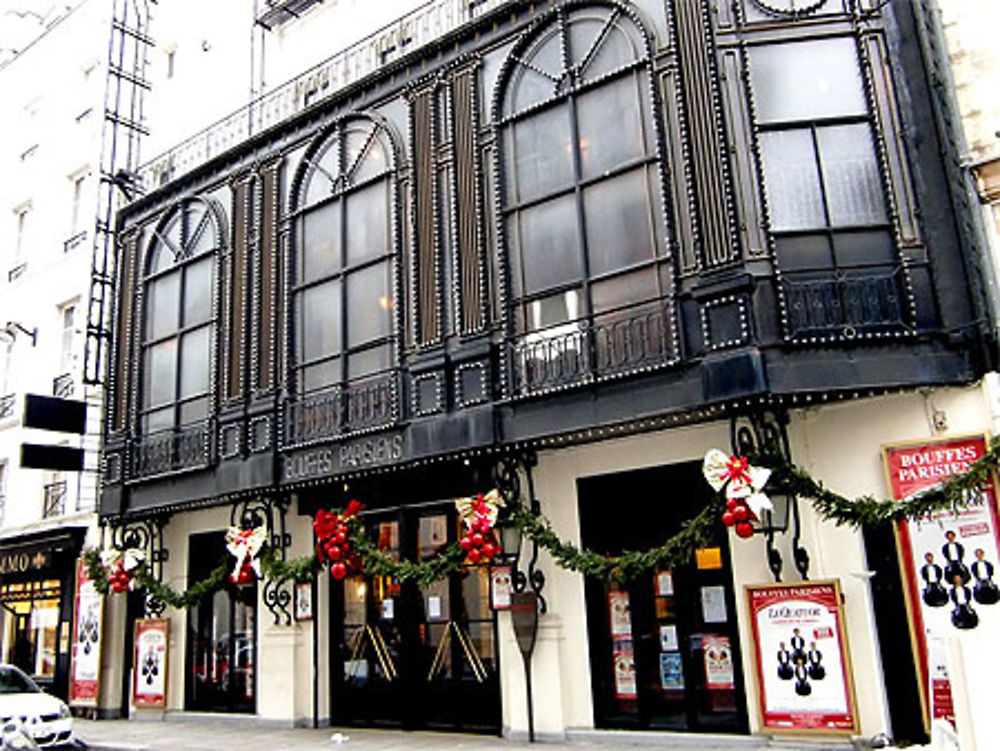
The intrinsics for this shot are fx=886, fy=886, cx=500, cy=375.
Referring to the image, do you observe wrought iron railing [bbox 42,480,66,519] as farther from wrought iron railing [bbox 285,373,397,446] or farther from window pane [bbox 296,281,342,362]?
window pane [bbox 296,281,342,362]

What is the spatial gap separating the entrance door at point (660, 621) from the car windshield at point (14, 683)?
9.36 meters

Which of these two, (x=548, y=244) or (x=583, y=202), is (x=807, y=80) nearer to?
(x=583, y=202)

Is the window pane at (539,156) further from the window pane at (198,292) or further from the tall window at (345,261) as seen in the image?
the window pane at (198,292)

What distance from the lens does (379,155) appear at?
13.8 m

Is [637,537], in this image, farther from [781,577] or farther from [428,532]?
[428,532]

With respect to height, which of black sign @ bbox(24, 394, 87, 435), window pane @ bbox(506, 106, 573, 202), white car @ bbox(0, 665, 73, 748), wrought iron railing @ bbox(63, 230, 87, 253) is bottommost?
white car @ bbox(0, 665, 73, 748)

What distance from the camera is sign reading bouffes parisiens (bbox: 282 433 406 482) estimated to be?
40.6 ft

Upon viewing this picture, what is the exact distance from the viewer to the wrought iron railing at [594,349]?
10.2 m

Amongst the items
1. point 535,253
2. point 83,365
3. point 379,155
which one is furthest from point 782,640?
point 83,365

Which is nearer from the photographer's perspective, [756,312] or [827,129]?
[756,312]

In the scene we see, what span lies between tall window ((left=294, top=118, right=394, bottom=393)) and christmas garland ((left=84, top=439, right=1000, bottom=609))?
2.39m

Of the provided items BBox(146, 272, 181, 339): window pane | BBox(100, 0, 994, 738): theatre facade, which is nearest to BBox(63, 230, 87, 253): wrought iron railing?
BBox(146, 272, 181, 339): window pane

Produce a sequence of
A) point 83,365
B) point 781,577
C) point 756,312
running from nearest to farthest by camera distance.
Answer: point 756,312 → point 781,577 → point 83,365

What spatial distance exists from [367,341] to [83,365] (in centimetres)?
862
